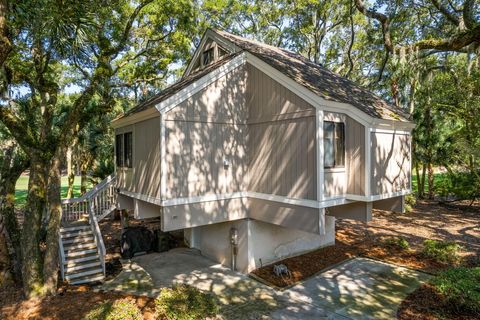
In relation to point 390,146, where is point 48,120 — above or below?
above

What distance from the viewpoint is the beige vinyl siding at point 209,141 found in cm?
829

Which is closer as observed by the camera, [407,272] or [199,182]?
[199,182]

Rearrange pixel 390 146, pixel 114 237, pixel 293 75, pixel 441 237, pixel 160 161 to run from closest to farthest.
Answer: pixel 160 161, pixel 293 75, pixel 390 146, pixel 441 237, pixel 114 237

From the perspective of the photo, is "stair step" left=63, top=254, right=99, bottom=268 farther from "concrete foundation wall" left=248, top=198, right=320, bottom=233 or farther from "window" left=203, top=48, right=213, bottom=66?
"window" left=203, top=48, right=213, bottom=66

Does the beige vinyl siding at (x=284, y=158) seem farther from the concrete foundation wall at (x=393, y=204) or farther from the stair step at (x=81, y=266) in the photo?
the stair step at (x=81, y=266)

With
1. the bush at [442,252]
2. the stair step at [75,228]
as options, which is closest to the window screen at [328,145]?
the bush at [442,252]

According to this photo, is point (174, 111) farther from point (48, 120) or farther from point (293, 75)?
point (48, 120)

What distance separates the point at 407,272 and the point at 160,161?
8813mm

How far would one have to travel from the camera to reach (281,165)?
869 cm

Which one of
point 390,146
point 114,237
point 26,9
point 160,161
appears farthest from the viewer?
point 114,237

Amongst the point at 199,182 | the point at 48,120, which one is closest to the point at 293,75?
the point at 199,182

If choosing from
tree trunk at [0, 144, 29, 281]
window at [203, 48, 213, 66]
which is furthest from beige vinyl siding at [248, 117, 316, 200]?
tree trunk at [0, 144, 29, 281]

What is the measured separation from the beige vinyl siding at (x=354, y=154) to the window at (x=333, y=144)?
17cm

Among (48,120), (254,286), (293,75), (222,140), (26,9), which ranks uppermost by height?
(26,9)
